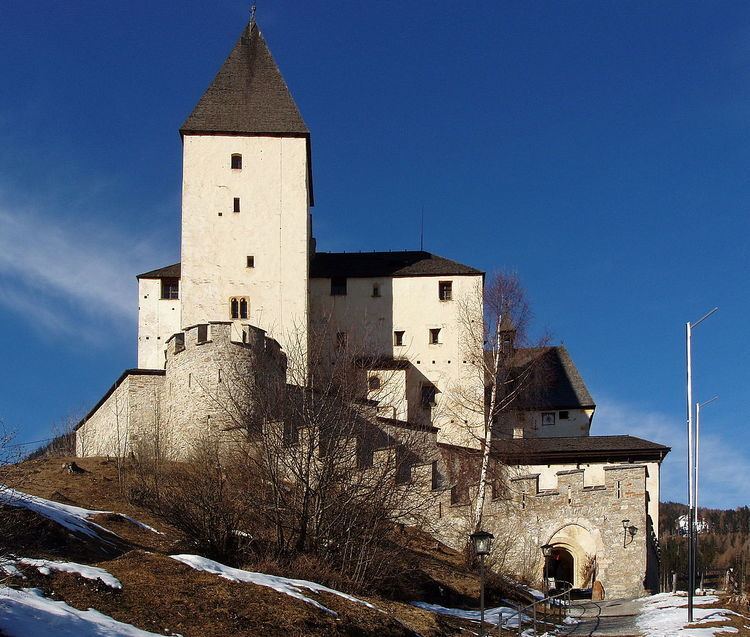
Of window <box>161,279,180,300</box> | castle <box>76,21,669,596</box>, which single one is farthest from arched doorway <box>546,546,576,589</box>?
window <box>161,279,180,300</box>

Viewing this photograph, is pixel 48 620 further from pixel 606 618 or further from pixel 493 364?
pixel 493 364

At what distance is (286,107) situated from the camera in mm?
53188

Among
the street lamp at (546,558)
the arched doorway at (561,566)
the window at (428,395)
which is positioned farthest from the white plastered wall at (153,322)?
the street lamp at (546,558)

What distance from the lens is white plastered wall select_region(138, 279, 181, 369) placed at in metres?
51.1

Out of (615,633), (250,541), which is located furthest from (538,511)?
(250,541)

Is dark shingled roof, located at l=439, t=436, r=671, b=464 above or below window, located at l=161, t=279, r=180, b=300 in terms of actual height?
below

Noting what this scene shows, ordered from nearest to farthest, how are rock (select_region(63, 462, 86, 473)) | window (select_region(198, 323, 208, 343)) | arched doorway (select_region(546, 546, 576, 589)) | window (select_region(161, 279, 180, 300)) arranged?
arched doorway (select_region(546, 546, 576, 589)) → rock (select_region(63, 462, 86, 473)) → window (select_region(198, 323, 208, 343)) → window (select_region(161, 279, 180, 300))

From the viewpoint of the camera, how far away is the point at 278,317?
49000 millimetres

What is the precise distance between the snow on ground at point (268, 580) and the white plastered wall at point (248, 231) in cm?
3009

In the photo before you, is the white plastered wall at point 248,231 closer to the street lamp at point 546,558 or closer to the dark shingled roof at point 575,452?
the dark shingled roof at point 575,452

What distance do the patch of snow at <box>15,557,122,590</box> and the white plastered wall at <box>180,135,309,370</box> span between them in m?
32.3

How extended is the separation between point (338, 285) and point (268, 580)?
116 ft

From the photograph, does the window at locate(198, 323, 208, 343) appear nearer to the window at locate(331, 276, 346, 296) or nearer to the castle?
the castle

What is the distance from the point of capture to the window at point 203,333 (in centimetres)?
4072
